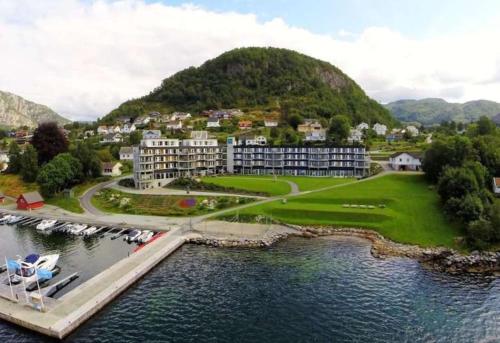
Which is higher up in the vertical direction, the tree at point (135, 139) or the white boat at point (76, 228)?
the tree at point (135, 139)

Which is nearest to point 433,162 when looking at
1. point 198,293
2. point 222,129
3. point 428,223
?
point 428,223

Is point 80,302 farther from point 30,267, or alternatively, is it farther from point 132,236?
point 132,236

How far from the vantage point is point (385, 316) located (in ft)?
128

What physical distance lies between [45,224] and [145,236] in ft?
84.3

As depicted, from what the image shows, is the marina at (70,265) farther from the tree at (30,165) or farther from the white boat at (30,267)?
the tree at (30,165)

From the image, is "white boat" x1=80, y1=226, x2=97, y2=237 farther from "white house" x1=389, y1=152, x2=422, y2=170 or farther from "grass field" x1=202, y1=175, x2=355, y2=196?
"white house" x1=389, y1=152, x2=422, y2=170

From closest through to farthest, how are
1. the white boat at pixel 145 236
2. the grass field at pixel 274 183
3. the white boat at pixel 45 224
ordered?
the white boat at pixel 145 236, the white boat at pixel 45 224, the grass field at pixel 274 183

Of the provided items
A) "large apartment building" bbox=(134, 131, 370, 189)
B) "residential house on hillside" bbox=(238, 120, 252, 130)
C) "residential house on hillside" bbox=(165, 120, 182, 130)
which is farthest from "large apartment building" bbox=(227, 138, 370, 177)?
"residential house on hillside" bbox=(165, 120, 182, 130)

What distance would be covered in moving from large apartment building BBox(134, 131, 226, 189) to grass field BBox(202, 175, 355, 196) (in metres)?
8.33

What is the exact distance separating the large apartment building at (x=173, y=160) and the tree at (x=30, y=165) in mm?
36953

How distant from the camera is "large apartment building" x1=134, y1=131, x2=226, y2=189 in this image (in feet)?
333

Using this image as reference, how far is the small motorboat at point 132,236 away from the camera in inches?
2526

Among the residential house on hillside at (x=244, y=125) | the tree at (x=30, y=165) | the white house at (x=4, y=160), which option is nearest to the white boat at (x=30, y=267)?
the tree at (x=30, y=165)

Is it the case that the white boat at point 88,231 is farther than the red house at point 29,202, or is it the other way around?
the red house at point 29,202
